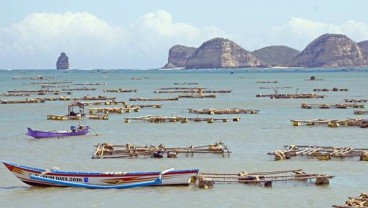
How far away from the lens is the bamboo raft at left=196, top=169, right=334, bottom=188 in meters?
30.1

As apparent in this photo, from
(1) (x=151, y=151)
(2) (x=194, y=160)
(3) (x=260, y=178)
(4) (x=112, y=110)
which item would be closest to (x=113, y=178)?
(3) (x=260, y=178)

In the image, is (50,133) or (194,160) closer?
(194,160)

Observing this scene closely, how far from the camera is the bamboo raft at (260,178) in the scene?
30.1m

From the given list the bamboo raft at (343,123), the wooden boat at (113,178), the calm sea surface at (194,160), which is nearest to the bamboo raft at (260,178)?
the calm sea surface at (194,160)

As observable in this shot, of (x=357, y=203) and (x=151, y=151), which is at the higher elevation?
(x=357, y=203)

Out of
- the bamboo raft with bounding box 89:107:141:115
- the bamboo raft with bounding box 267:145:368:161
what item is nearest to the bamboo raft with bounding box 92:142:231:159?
the bamboo raft with bounding box 267:145:368:161

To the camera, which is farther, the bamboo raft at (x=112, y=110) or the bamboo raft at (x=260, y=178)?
the bamboo raft at (x=112, y=110)

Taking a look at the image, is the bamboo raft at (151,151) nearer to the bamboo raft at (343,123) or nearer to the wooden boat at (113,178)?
the wooden boat at (113,178)

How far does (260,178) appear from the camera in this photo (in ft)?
101

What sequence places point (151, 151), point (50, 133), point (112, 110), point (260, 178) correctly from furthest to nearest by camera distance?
1. point (112, 110)
2. point (50, 133)
3. point (151, 151)
4. point (260, 178)

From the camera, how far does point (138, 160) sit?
3772 cm

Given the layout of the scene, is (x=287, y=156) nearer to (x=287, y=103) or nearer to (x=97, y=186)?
(x=97, y=186)

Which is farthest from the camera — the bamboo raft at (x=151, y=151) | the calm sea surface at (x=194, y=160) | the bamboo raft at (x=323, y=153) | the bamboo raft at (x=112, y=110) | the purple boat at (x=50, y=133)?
the bamboo raft at (x=112, y=110)

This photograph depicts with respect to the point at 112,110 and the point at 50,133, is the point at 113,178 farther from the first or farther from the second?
the point at 112,110
